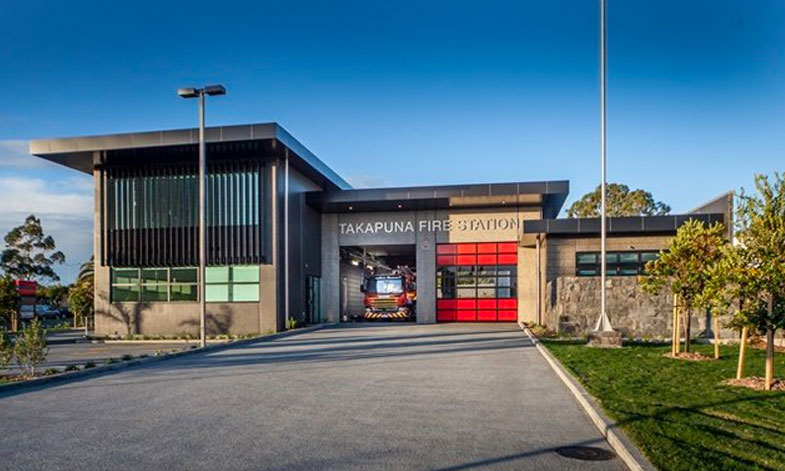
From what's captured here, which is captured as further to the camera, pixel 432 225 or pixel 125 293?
pixel 432 225

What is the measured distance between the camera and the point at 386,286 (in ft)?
109

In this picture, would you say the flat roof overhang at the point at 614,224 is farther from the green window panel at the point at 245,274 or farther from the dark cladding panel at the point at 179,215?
the dark cladding panel at the point at 179,215

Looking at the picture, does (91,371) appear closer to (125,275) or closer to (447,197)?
(125,275)

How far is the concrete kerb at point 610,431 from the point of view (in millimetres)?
5863

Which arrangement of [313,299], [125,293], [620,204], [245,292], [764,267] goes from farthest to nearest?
[620,204] → [313,299] → [125,293] → [245,292] → [764,267]

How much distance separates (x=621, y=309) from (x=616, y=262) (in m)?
6.58

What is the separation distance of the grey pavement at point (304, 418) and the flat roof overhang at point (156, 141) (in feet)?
36.6

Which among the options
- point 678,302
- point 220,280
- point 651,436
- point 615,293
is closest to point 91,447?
point 651,436

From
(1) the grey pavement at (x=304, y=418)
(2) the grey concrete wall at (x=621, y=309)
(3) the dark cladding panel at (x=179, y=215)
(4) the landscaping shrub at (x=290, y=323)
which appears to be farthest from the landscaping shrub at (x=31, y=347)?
(2) the grey concrete wall at (x=621, y=309)

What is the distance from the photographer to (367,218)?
32062mm

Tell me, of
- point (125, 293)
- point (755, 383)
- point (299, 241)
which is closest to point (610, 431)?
point (755, 383)

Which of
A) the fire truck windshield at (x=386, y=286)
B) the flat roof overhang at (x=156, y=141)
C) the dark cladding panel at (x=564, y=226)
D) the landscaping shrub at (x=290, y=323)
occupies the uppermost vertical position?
the flat roof overhang at (x=156, y=141)

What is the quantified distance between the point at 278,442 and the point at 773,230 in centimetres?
861

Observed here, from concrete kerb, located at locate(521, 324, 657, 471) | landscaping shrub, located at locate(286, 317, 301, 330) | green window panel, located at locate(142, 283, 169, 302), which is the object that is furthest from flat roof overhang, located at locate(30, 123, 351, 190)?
concrete kerb, located at locate(521, 324, 657, 471)
